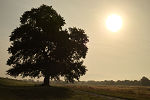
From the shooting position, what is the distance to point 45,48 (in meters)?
53.3

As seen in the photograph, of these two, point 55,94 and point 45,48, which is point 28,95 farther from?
point 45,48

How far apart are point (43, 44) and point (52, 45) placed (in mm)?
2430

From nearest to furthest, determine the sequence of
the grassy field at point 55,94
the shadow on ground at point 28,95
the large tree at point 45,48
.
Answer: the shadow on ground at point 28,95
the grassy field at point 55,94
the large tree at point 45,48

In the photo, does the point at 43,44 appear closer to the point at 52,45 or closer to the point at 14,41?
the point at 52,45

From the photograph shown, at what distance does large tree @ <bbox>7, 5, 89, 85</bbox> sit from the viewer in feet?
165

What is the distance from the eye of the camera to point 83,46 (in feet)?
178

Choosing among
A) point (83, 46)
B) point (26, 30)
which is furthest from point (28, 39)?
point (83, 46)

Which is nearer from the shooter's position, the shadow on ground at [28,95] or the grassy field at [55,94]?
the shadow on ground at [28,95]

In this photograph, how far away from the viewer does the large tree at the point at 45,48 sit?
50.3 m

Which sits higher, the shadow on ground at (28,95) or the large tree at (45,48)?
the large tree at (45,48)

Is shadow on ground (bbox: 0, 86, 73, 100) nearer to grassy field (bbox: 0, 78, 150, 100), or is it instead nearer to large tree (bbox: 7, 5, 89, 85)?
grassy field (bbox: 0, 78, 150, 100)

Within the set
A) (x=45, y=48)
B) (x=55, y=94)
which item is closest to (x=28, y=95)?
(x=55, y=94)

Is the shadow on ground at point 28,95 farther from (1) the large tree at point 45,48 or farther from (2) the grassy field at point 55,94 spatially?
(1) the large tree at point 45,48

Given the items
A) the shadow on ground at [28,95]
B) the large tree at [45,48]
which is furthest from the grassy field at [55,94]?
the large tree at [45,48]
